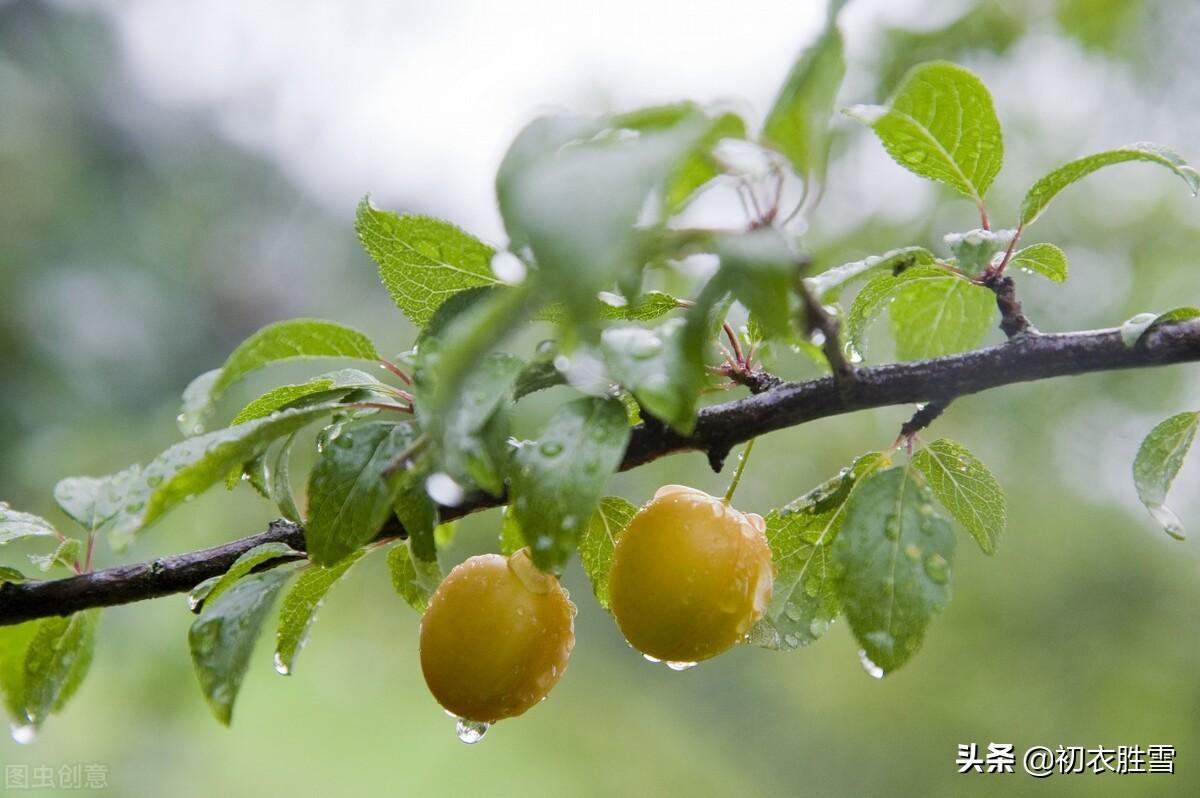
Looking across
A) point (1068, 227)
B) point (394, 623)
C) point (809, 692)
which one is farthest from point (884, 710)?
point (394, 623)

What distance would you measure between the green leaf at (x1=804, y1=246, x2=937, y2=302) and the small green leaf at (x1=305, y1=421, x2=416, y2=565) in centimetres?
23

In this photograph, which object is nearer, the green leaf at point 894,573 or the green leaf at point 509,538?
the green leaf at point 894,573

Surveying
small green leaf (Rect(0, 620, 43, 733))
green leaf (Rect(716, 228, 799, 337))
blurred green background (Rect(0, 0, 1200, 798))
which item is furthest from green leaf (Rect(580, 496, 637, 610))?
blurred green background (Rect(0, 0, 1200, 798))

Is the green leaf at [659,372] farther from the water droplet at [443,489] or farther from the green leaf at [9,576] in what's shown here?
the green leaf at [9,576]

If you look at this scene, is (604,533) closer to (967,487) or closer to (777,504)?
(967,487)

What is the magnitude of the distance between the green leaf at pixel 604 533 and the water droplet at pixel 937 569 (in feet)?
0.67

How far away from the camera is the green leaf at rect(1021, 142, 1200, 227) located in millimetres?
544

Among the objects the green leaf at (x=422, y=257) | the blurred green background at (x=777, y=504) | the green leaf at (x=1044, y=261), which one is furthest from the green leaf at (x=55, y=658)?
the blurred green background at (x=777, y=504)

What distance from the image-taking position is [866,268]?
517 mm

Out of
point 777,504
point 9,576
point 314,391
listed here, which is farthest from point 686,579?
point 777,504

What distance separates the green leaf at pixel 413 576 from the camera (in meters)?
0.65

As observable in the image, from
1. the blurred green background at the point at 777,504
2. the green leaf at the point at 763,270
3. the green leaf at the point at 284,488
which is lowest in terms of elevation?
the blurred green background at the point at 777,504

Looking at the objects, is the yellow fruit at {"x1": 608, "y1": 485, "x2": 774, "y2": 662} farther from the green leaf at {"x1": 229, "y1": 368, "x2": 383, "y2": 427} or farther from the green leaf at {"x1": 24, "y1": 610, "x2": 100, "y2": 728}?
the green leaf at {"x1": 24, "y1": 610, "x2": 100, "y2": 728}

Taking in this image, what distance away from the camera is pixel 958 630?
2.42 meters
